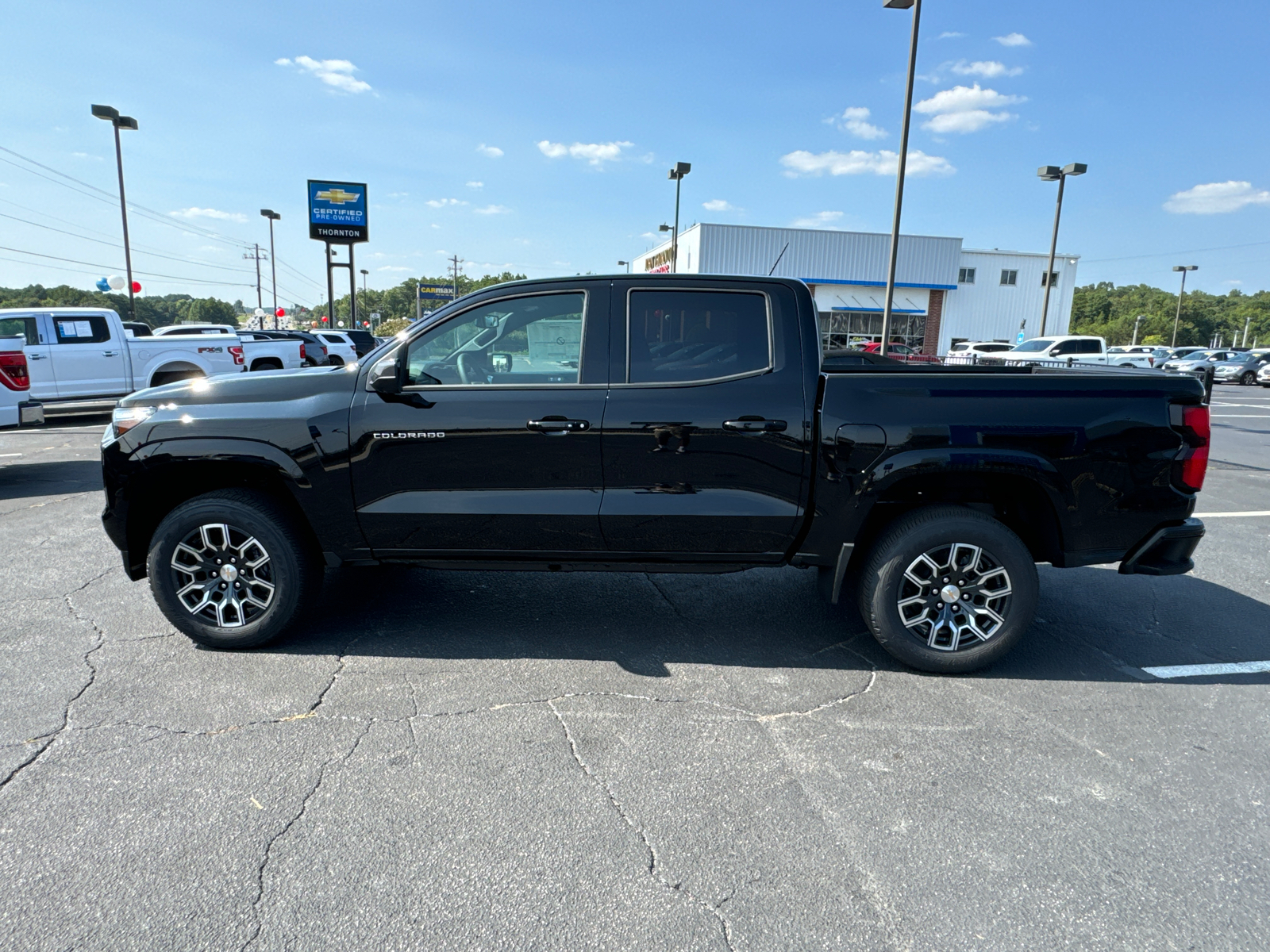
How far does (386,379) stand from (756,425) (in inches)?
71.2

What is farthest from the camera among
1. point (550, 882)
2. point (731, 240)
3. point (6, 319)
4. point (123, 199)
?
point (731, 240)

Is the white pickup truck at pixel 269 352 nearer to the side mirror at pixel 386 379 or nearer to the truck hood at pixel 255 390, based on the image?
the truck hood at pixel 255 390

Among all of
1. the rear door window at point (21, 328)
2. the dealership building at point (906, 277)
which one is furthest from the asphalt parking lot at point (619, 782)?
the dealership building at point (906, 277)

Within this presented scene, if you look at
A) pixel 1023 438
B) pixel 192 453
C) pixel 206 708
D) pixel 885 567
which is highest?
pixel 1023 438

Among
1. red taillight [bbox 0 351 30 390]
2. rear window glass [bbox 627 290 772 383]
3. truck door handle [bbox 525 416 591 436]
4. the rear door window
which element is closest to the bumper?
rear window glass [bbox 627 290 772 383]

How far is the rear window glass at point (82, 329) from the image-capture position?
41.4 ft

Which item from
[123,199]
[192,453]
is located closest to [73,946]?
[192,453]

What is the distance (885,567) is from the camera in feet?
12.3

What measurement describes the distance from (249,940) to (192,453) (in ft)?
8.12

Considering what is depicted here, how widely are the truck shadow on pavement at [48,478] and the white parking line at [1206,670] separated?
30.3 feet

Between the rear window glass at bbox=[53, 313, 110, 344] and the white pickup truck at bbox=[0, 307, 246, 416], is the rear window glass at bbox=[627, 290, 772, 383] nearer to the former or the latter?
the white pickup truck at bbox=[0, 307, 246, 416]

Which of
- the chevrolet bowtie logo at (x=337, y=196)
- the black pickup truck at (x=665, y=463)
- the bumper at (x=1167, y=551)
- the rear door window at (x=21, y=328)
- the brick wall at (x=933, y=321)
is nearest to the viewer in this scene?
the black pickup truck at (x=665, y=463)

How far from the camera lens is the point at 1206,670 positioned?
395cm

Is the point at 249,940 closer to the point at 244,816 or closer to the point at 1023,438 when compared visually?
the point at 244,816
